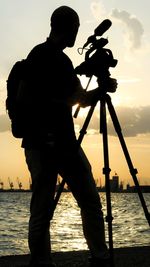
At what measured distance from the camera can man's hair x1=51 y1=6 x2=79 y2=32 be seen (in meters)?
5.13

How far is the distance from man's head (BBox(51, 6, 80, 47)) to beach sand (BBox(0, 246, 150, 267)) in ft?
8.96

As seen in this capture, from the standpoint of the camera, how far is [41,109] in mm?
5145

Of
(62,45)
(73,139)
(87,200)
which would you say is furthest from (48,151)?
(62,45)

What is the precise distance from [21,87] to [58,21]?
0.76m

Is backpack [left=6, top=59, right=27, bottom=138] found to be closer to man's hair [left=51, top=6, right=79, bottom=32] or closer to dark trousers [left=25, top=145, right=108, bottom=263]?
dark trousers [left=25, top=145, right=108, bottom=263]

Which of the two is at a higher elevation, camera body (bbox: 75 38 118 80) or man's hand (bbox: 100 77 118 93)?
camera body (bbox: 75 38 118 80)

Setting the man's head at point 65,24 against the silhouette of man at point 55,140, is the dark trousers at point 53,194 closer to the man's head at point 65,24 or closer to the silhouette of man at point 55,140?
the silhouette of man at point 55,140

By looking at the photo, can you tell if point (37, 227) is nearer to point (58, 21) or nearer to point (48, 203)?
point (48, 203)

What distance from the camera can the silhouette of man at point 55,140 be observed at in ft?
16.8

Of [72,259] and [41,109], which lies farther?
[72,259]

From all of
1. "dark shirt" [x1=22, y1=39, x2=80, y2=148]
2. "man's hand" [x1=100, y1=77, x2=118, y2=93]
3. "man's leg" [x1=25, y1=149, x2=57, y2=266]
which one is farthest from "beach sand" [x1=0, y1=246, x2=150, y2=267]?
"man's hand" [x1=100, y1=77, x2=118, y2=93]

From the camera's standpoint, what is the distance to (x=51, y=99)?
5.15 meters

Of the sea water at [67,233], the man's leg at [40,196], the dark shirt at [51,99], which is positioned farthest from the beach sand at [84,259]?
the sea water at [67,233]

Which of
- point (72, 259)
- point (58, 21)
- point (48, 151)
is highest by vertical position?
point (58, 21)
